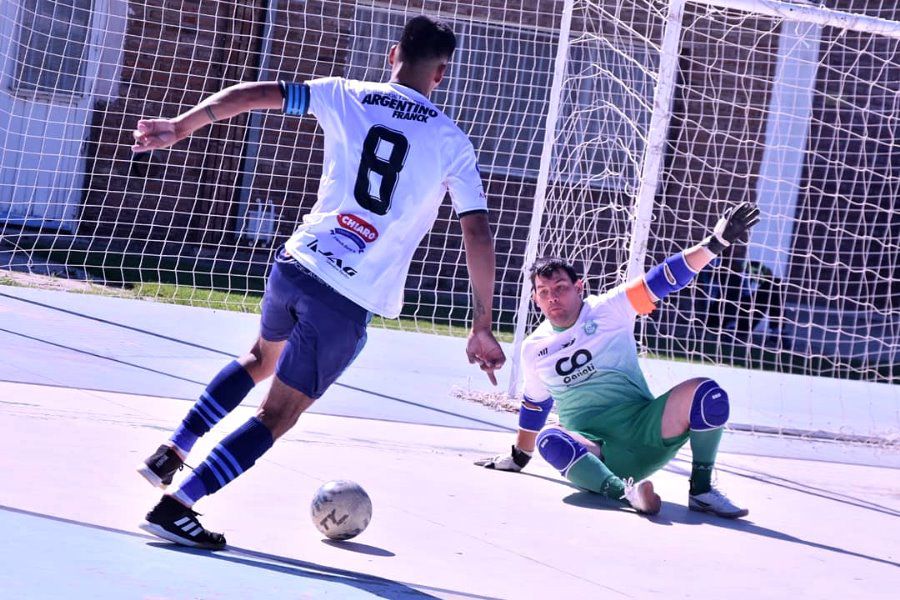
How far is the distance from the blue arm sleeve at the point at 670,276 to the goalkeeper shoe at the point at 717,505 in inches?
34.7

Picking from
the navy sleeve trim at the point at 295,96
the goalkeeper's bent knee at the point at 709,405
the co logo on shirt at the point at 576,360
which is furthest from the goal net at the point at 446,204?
the navy sleeve trim at the point at 295,96

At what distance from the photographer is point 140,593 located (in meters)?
2.90

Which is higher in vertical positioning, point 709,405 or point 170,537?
point 709,405

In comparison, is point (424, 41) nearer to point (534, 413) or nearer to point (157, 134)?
point (157, 134)

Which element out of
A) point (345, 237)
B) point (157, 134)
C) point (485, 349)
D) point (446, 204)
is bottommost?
point (485, 349)

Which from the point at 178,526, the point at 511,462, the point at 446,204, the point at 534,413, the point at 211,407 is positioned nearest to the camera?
the point at 178,526

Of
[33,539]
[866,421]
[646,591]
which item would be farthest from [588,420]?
[866,421]

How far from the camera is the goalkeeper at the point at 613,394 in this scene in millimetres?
4984

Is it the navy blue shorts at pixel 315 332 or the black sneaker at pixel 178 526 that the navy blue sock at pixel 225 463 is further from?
the navy blue shorts at pixel 315 332

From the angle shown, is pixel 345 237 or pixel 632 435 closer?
pixel 345 237

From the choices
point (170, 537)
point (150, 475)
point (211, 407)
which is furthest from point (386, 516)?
point (170, 537)

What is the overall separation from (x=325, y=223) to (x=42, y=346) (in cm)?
364

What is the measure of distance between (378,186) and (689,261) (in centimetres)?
188

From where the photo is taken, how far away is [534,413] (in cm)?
532
